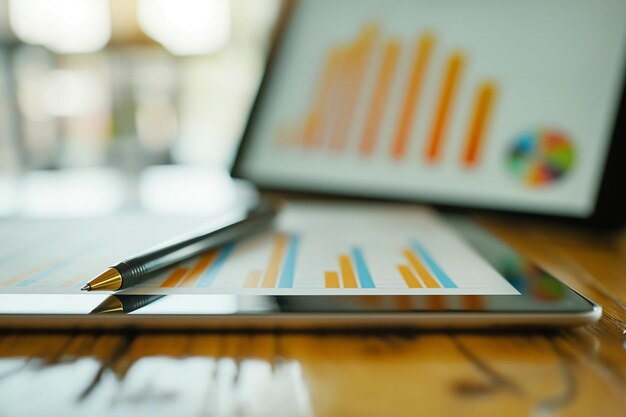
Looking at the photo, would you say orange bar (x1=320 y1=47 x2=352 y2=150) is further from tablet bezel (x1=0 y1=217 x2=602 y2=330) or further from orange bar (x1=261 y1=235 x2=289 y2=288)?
tablet bezel (x1=0 y1=217 x2=602 y2=330)

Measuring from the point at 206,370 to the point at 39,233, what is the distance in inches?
9.6

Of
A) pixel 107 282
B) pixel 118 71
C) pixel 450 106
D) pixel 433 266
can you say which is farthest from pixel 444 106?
pixel 118 71

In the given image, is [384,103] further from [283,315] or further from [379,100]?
[283,315]

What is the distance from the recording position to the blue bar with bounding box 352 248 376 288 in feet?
0.85

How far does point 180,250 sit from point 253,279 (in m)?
0.04

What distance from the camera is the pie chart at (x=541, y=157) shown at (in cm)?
41

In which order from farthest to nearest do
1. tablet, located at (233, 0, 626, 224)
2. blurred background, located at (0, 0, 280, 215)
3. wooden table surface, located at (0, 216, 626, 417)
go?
blurred background, located at (0, 0, 280, 215)
tablet, located at (233, 0, 626, 224)
wooden table surface, located at (0, 216, 626, 417)

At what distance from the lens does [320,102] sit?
1.84ft

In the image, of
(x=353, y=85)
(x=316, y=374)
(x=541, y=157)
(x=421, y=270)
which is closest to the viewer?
(x=316, y=374)

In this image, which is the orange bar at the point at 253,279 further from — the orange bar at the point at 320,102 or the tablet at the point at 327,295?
the orange bar at the point at 320,102

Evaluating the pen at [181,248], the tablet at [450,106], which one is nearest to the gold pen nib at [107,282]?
the pen at [181,248]

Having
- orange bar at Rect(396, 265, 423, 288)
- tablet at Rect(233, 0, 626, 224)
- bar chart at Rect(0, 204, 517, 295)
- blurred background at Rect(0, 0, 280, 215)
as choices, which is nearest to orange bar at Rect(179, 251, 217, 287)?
bar chart at Rect(0, 204, 517, 295)

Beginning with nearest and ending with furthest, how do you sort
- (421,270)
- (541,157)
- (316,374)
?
(316,374), (421,270), (541,157)

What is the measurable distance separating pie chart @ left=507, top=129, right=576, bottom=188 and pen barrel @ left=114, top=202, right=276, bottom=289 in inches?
8.4
